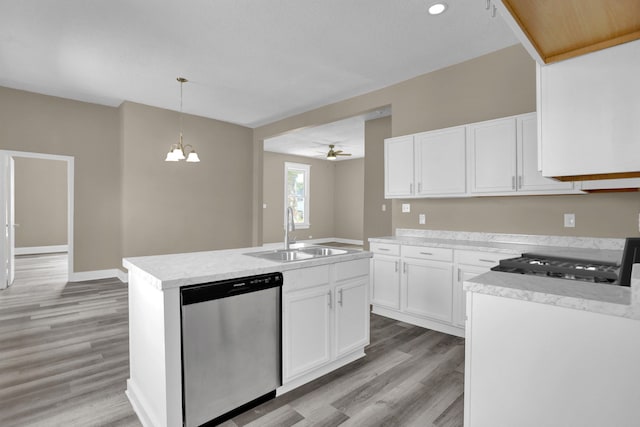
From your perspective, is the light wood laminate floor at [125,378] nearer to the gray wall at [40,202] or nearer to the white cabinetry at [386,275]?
the white cabinetry at [386,275]

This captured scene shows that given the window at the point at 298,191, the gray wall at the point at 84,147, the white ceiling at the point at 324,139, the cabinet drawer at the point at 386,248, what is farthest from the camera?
the window at the point at 298,191

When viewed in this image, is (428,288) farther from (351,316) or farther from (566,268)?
(566,268)

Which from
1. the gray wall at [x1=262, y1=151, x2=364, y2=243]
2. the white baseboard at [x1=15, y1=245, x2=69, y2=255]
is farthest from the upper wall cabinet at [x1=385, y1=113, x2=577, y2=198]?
the white baseboard at [x1=15, y1=245, x2=69, y2=255]

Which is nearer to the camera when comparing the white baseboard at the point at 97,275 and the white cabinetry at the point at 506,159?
the white cabinetry at the point at 506,159

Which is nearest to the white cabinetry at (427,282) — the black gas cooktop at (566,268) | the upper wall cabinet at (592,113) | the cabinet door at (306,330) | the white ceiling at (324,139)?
the black gas cooktop at (566,268)

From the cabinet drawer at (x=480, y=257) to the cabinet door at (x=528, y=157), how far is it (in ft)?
2.13

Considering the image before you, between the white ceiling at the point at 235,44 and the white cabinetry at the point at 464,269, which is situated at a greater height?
the white ceiling at the point at 235,44

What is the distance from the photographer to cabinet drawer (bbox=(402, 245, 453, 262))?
10.5ft

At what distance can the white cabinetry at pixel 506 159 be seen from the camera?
2854 millimetres

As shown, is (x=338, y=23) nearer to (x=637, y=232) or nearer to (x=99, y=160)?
A: (x=637, y=232)

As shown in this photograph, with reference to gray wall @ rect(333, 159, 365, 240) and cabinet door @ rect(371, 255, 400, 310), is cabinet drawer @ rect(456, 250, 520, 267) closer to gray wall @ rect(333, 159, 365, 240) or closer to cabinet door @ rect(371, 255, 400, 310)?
cabinet door @ rect(371, 255, 400, 310)

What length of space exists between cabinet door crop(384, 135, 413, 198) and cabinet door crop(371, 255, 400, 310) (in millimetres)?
812

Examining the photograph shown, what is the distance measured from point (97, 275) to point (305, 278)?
4.91 metres

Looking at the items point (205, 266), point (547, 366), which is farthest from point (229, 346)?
point (547, 366)
